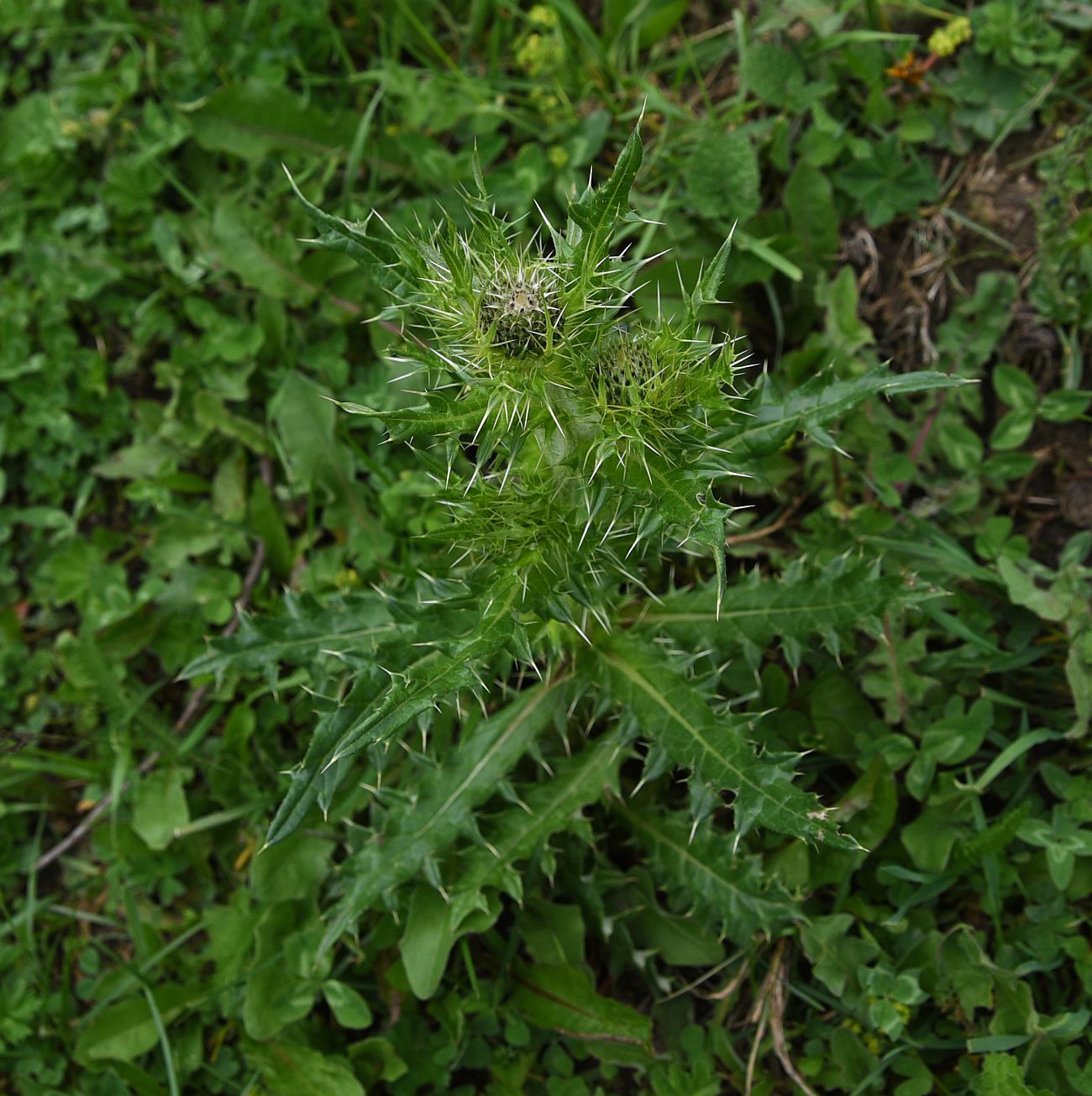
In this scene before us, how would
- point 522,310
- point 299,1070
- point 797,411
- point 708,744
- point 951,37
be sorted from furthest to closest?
point 951,37
point 299,1070
point 797,411
point 708,744
point 522,310

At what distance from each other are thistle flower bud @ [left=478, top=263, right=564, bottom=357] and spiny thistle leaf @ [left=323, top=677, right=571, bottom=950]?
124 centimetres

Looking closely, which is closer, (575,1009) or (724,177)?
(575,1009)

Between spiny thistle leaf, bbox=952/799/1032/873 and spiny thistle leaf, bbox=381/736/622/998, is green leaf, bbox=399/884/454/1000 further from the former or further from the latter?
spiny thistle leaf, bbox=952/799/1032/873

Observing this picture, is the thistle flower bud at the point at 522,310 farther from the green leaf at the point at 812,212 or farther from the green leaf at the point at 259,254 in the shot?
the green leaf at the point at 259,254

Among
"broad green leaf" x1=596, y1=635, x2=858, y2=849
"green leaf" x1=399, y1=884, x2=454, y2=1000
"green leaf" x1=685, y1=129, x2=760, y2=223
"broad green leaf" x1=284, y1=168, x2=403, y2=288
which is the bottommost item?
"green leaf" x1=399, y1=884, x2=454, y2=1000

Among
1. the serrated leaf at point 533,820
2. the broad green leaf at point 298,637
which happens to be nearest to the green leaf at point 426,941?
the serrated leaf at point 533,820

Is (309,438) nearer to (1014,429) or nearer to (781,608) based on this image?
(781,608)

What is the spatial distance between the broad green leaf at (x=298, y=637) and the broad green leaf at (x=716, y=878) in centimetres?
114

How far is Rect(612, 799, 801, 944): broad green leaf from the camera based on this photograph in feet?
9.93

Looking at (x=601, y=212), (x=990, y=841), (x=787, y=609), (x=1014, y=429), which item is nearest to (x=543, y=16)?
(x=601, y=212)

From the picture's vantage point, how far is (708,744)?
9.04 feet

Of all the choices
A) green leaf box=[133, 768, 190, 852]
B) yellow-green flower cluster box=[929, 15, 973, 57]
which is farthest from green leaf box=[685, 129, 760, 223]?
green leaf box=[133, 768, 190, 852]

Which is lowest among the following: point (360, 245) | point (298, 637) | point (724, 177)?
point (298, 637)

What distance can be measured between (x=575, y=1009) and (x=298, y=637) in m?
1.53
